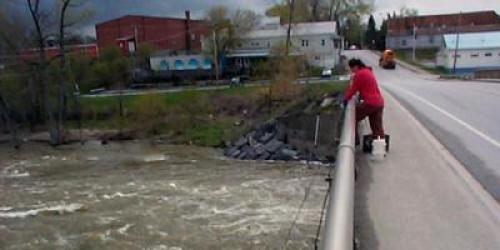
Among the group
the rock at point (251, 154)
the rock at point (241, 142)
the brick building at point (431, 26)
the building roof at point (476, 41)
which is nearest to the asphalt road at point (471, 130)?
the rock at point (251, 154)

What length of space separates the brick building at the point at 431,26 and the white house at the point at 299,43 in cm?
3425

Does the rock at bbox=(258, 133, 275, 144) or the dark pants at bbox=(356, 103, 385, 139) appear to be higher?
the dark pants at bbox=(356, 103, 385, 139)

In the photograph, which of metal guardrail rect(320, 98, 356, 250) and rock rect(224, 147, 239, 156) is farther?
rock rect(224, 147, 239, 156)

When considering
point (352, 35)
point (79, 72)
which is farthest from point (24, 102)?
point (352, 35)

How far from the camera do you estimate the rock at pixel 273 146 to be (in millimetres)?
30594

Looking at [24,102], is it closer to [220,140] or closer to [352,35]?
[220,140]

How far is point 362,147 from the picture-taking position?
8.86m

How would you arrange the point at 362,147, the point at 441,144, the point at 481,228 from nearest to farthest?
the point at 481,228
the point at 362,147
the point at 441,144

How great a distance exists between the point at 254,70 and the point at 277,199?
150 ft

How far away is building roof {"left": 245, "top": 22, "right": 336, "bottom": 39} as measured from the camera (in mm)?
71069

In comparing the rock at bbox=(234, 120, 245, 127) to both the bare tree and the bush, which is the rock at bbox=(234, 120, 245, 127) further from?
the bare tree

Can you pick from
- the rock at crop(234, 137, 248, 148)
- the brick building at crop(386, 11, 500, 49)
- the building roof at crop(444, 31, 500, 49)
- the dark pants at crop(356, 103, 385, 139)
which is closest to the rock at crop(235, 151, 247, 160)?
the rock at crop(234, 137, 248, 148)

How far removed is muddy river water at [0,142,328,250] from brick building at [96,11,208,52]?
46964 mm

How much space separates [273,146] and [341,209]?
2748 centimetres
